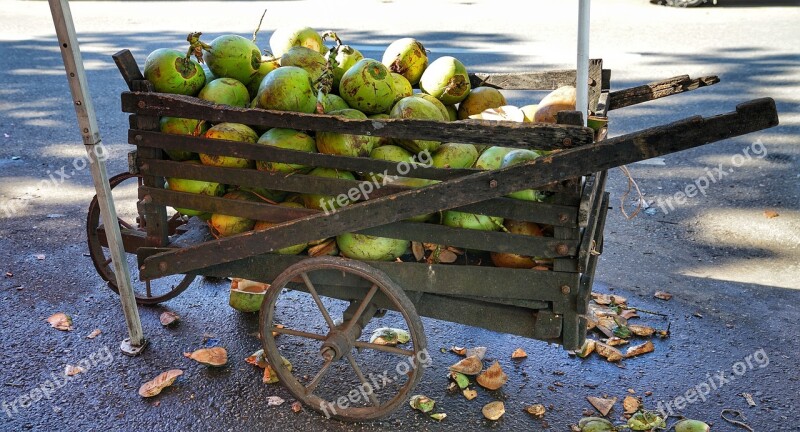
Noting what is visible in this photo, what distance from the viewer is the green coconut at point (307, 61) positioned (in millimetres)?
3002

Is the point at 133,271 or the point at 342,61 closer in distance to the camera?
the point at 342,61

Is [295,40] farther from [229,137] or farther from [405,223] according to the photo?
[405,223]

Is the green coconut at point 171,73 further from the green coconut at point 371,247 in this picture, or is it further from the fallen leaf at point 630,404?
the fallen leaf at point 630,404

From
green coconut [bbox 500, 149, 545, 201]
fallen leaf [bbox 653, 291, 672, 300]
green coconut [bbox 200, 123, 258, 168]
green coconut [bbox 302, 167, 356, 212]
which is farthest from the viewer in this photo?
fallen leaf [bbox 653, 291, 672, 300]

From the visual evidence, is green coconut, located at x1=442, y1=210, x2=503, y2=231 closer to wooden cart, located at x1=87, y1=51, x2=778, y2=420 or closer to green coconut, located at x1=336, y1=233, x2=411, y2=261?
wooden cart, located at x1=87, y1=51, x2=778, y2=420

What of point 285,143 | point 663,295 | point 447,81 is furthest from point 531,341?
point 285,143

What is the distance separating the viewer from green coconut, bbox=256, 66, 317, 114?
269 cm

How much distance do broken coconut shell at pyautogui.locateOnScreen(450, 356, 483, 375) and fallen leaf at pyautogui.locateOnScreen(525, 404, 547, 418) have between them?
296 mm

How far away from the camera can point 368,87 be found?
108 inches

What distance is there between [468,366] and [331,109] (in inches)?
49.7

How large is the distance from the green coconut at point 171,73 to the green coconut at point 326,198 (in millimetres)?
676

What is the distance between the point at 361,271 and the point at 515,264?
0.56 m

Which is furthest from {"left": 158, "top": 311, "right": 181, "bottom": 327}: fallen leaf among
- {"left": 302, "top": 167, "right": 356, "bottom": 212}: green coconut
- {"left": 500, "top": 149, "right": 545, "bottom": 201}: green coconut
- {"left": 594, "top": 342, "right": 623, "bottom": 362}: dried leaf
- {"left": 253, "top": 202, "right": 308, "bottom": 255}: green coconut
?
{"left": 594, "top": 342, "right": 623, "bottom": 362}: dried leaf

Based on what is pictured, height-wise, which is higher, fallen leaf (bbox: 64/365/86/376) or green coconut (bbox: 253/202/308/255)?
green coconut (bbox: 253/202/308/255)
